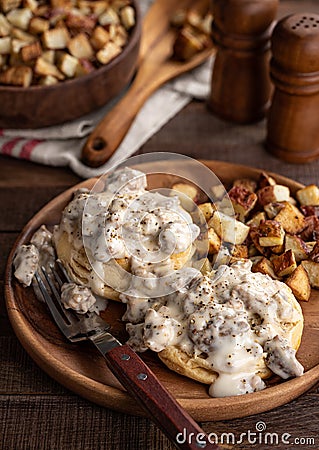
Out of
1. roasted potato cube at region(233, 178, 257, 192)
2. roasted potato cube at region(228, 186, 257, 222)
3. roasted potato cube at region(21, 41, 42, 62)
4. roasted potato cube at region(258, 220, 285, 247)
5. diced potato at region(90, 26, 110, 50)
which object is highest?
diced potato at region(90, 26, 110, 50)

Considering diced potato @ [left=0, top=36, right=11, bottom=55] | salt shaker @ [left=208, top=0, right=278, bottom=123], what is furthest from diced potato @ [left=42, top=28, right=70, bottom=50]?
salt shaker @ [left=208, top=0, right=278, bottom=123]

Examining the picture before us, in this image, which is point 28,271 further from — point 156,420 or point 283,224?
point 283,224

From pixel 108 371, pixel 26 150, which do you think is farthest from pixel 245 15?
pixel 108 371

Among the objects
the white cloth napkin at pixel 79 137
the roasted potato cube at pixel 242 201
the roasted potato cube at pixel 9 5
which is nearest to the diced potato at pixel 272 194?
the roasted potato cube at pixel 242 201

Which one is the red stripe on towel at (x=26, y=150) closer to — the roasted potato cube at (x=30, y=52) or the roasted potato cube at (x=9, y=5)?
the roasted potato cube at (x=30, y=52)

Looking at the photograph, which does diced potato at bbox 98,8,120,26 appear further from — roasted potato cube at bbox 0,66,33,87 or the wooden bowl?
roasted potato cube at bbox 0,66,33,87

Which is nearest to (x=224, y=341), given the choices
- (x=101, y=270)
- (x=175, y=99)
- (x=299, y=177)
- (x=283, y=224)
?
(x=101, y=270)

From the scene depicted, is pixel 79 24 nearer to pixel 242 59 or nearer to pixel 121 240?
pixel 242 59
